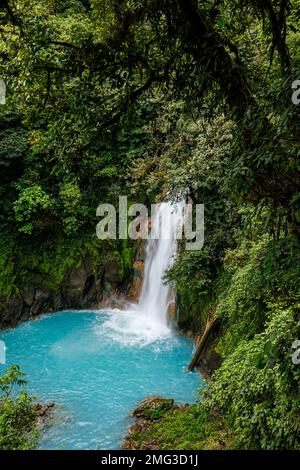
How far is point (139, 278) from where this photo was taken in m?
11.9

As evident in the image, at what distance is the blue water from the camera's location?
6.82 m

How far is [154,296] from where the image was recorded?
1141 centimetres

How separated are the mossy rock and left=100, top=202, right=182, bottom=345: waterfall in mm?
3103

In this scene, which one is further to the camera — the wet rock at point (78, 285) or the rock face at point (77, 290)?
the wet rock at point (78, 285)

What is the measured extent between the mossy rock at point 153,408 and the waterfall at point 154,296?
310cm

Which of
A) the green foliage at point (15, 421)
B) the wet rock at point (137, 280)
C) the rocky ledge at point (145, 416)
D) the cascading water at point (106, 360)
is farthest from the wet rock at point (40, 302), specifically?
the green foliage at point (15, 421)

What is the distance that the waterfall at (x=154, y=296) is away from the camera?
10677mm

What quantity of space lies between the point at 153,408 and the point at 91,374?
7.13 ft

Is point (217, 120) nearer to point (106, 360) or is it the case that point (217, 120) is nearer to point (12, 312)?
point (106, 360)

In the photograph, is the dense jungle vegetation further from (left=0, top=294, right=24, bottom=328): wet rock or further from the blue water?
(left=0, top=294, right=24, bottom=328): wet rock

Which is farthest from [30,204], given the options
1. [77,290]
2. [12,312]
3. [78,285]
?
[12,312]

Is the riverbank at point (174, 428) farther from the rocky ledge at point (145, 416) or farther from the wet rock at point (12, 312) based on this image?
the wet rock at point (12, 312)

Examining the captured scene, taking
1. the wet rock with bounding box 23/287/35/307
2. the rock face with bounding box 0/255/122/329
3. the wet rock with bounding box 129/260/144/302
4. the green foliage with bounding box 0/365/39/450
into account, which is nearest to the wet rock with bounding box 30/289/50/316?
the rock face with bounding box 0/255/122/329
